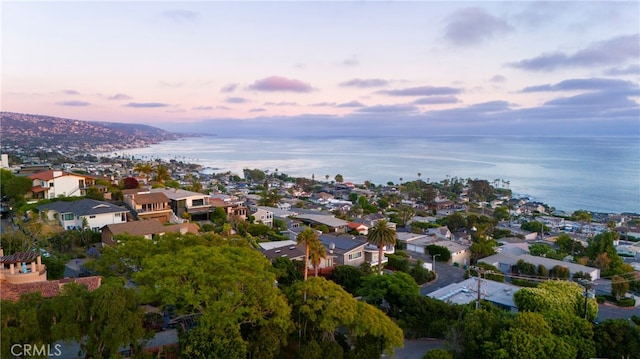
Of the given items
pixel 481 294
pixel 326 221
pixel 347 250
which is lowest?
pixel 326 221

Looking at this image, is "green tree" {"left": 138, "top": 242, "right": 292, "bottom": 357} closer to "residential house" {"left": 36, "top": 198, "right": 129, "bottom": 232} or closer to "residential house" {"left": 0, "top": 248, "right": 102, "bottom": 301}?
"residential house" {"left": 0, "top": 248, "right": 102, "bottom": 301}

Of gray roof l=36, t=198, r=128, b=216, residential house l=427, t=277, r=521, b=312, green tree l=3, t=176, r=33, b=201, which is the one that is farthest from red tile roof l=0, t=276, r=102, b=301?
green tree l=3, t=176, r=33, b=201

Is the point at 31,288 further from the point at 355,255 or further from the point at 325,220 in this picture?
the point at 325,220

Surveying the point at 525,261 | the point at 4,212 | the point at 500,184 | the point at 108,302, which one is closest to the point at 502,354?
the point at 108,302

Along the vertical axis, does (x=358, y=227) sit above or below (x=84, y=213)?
below

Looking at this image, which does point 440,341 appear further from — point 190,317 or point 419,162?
point 419,162

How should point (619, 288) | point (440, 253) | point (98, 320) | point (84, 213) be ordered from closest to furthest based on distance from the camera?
point (98, 320) < point (619, 288) < point (84, 213) < point (440, 253)

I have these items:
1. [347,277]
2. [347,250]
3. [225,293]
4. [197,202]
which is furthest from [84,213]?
[225,293]
